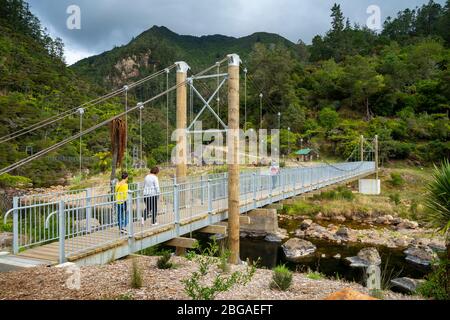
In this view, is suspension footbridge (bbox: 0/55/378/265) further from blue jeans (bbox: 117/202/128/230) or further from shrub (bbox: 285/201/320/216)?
shrub (bbox: 285/201/320/216)

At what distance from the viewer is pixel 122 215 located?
658 centimetres

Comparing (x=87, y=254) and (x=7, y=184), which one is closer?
(x=87, y=254)

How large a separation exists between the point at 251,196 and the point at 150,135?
1014 inches

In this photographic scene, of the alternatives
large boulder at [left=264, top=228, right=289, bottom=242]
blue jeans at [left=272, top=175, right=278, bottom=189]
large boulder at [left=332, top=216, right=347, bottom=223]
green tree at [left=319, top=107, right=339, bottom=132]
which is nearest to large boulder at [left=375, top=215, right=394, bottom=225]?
large boulder at [left=332, top=216, right=347, bottom=223]

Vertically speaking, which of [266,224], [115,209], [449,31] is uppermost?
[449,31]

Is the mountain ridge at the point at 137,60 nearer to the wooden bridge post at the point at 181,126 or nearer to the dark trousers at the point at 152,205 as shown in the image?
the wooden bridge post at the point at 181,126

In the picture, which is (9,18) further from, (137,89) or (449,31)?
(449,31)

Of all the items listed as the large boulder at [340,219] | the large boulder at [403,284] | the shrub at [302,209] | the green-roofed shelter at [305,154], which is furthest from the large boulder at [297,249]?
the green-roofed shelter at [305,154]

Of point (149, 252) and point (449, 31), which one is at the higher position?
point (449, 31)

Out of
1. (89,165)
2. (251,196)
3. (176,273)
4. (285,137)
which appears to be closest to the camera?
(176,273)

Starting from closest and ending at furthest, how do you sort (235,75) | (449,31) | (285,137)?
(235,75) < (285,137) < (449,31)

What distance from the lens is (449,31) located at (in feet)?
186

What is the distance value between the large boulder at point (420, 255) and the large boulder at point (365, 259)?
114 centimetres
